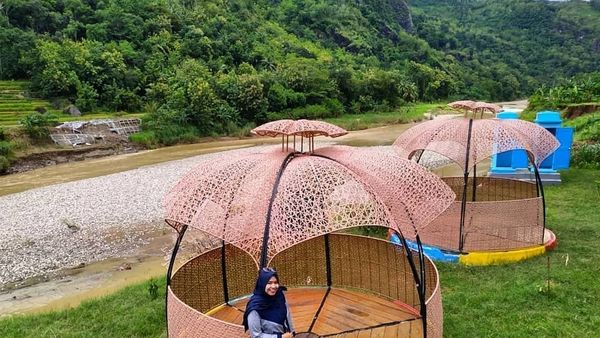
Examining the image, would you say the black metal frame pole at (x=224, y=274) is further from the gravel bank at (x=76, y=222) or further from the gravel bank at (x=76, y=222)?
the gravel bank at (x=76, y=222)

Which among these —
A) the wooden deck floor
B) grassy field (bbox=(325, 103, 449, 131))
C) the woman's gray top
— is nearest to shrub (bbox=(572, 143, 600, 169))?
the wooden deck floor

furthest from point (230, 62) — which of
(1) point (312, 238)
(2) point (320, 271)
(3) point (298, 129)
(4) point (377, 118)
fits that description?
(1) point (312, 238)

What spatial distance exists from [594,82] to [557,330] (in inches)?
1332

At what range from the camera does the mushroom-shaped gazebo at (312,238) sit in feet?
17.7

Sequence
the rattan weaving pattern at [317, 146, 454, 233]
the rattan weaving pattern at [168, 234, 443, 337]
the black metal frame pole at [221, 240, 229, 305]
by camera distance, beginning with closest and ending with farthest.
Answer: the rattan weaving pattern at [317, 146, 454, 233] < the rattan weaving pattern at [168, 234, 443, 337] < the black metal frame pole at [221, 240, 229, 305]

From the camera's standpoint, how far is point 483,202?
31.2 feet

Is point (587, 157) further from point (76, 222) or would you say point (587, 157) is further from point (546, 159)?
point (76, 222)

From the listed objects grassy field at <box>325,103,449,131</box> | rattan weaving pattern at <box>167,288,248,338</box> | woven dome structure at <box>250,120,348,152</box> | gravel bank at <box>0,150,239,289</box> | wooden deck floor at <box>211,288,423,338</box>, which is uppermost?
woven dome structure at <box>250,120,348,152</box>

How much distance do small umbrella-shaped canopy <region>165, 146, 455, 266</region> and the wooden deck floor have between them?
139 cm

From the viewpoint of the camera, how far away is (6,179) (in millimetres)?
27500

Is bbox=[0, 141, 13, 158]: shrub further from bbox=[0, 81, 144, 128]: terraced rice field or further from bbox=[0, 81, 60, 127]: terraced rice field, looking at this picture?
bbox=[0, 81, 144, 128]: terraced rice field

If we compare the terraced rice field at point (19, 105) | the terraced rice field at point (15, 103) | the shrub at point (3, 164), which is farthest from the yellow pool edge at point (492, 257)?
the terraced rice field at point (19, 105)

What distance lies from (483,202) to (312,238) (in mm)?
4480

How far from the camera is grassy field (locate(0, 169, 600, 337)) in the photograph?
7.46 m
